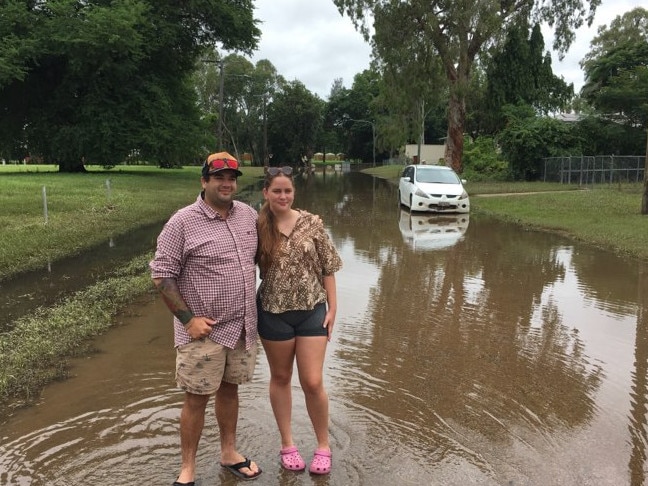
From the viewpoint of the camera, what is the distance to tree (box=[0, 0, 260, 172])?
26484 mm

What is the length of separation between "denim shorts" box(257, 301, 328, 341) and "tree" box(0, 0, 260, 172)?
2535cm

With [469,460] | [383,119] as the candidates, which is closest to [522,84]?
[383,119]

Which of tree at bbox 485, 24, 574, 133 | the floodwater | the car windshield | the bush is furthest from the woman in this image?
tree at bbox 485, 24, 574, 133

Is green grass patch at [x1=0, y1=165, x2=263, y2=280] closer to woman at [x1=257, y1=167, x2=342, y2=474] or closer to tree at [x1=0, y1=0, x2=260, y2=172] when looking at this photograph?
woman at [x1=257, y1=167, x2=342, y2=474]

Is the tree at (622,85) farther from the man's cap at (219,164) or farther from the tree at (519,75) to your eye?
A: the man's cap at (219,164)

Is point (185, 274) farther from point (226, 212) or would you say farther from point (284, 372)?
point (284, 372)

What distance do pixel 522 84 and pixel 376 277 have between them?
32108 millimetres

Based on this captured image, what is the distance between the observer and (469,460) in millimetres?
3330

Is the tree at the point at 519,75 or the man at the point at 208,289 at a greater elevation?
the tree at the point at 519,75

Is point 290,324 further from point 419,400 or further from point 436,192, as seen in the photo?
point 436,192

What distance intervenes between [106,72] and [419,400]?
29.7 metres

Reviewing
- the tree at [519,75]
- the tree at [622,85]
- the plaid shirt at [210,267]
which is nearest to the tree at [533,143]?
the tree at [622,85]

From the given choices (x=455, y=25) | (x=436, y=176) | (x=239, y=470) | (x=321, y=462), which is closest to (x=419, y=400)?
(x=321, y=462)

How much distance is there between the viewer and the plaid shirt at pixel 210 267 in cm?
285
